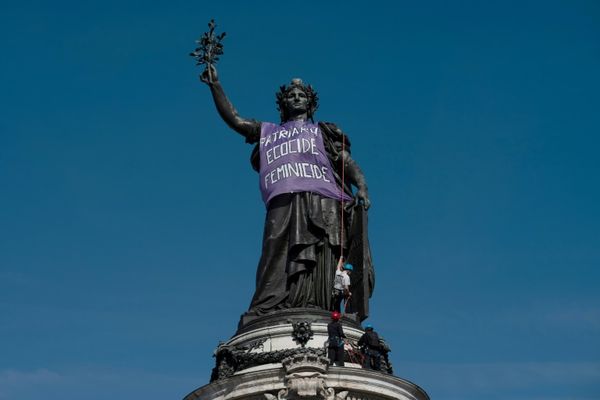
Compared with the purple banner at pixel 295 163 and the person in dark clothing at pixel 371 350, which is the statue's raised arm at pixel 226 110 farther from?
the person in dark clothing at pixel 371 350

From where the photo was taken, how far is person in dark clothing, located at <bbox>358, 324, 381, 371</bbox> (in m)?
26.2

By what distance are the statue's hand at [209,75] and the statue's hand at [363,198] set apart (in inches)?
202

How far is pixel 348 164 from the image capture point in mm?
30891

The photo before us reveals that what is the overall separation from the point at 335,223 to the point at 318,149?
245 cm

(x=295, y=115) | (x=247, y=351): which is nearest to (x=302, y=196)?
(x=295, y=115)

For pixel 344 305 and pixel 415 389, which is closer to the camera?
pixel 415 389

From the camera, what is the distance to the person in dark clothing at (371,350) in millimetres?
26172

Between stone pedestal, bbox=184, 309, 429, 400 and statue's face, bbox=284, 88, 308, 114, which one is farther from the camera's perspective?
statue's face, bbox=284, 88, 308, 114

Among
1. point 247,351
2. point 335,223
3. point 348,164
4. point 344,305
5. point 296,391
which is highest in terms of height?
point 348,164

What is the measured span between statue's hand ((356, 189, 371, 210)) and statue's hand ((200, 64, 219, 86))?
5.14 metres

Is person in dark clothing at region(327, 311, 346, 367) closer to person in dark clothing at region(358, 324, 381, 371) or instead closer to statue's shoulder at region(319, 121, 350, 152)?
person in dark clothing at region(358, 324, 381, 371)

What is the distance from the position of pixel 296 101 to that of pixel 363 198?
3.75m

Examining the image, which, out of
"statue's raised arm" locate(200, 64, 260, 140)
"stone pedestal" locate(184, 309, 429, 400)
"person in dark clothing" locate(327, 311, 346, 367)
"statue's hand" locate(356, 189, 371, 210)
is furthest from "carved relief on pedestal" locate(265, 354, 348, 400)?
"statue's raised arm" locate(200, 64, 260, 140)

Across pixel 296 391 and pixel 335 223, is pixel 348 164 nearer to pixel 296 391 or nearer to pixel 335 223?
pixel 335 223
